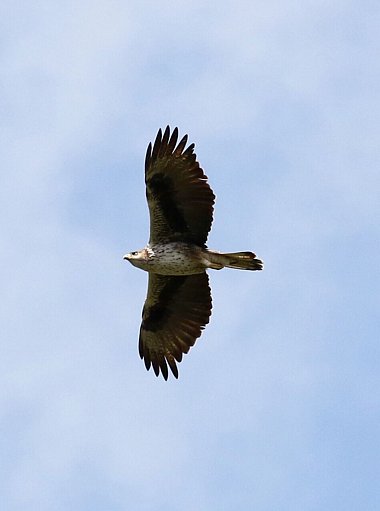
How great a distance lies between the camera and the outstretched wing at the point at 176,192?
22.3 metres

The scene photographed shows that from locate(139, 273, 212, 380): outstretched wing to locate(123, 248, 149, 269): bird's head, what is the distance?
0.97m

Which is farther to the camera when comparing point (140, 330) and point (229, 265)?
point (140, 330)

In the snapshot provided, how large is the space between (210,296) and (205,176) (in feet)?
7.91

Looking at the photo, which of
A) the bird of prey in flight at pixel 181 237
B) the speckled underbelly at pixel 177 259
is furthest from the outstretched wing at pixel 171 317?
the speckled underbelly at pixel 177 259

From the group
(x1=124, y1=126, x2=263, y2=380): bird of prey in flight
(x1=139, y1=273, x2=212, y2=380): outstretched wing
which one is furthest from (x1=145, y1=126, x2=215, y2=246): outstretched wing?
(x1=139, y1=273, x2=212, y2=380): outstretched wing

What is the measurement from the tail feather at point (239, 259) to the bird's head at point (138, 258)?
1065mm

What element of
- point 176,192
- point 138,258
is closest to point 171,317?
point 138,258

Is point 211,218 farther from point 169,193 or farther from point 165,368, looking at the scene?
point 165,368

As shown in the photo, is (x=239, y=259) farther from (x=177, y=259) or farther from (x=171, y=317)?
(x=171, y=317)

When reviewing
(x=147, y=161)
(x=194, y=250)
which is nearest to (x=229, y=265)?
(x=194, y=250)

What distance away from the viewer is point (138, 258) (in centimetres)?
2288

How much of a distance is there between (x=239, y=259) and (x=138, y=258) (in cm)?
162

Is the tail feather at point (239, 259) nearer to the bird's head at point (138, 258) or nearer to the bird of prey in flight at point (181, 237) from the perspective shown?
the bird of prey in flight at point (181, 237)

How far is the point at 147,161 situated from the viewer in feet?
73.8
